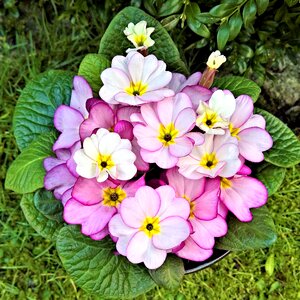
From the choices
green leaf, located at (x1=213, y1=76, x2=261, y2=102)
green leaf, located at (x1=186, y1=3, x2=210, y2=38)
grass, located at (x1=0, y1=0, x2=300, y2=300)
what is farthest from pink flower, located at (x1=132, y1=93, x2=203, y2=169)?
grass, located at (x1=0, y1=0, x2=300, y2=300)

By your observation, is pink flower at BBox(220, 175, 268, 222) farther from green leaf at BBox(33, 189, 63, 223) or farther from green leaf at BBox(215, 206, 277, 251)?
green leaf at BBox(33, 189, 63, 223)

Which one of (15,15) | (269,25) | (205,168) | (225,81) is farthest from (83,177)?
(15,15)

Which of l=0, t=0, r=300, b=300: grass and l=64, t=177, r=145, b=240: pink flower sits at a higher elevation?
l=64, t=177, r=145, b=240: pink flower

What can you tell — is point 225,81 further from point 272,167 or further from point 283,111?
point 283,111

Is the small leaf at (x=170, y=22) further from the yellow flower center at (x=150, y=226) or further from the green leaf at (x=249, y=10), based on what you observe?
the yellow flower center at (x=150, y=226)

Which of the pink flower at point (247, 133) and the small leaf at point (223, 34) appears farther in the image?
the small leaf at point (223, 34)

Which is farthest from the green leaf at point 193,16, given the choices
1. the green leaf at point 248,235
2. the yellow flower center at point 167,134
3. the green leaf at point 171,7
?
the green leaf at point 248,235
